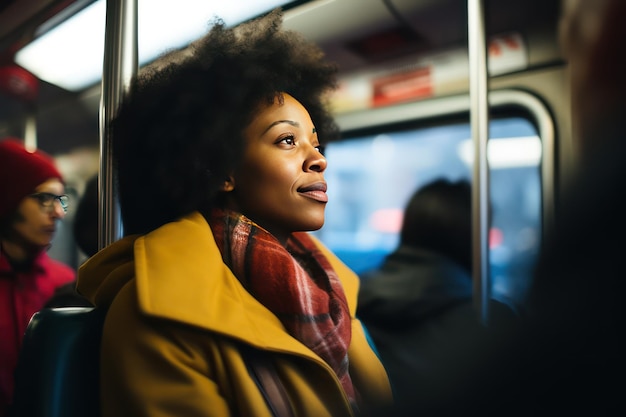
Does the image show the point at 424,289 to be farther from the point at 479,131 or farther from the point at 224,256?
the point at 224,256

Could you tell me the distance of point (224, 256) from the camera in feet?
3.24

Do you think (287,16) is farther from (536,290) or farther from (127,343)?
(536,290)

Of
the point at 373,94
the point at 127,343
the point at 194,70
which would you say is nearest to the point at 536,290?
the point at 127,343

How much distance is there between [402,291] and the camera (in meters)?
1.58

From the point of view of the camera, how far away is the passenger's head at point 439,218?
1489 millimetres

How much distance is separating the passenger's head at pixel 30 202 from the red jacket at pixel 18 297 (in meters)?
0.08

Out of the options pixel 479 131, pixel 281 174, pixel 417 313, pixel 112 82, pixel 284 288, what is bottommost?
pixel 417 313

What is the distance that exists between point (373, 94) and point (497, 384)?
1.17 m

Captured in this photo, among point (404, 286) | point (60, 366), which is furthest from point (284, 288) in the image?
point (404, 286)

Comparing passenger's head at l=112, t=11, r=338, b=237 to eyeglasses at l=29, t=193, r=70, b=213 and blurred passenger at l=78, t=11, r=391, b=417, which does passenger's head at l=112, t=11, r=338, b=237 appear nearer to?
blurred passenger at l=78, t=11, r=391, b=417

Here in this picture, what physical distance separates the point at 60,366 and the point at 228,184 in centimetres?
47

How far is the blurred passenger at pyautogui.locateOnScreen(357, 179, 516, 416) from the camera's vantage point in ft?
4.58

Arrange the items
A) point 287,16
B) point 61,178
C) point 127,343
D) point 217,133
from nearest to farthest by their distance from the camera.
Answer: point 127,343 < point 217,133 < point 287,16 < point 61,178

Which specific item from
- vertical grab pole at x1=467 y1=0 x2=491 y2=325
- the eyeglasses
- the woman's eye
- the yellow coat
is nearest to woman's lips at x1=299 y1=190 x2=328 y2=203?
the woman's eye
